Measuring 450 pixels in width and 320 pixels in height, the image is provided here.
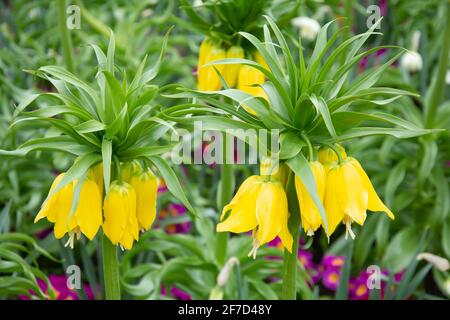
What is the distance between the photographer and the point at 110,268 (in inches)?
67.6

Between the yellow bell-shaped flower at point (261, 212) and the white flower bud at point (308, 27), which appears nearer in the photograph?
the yellow bell-shaped flower at point (261, 212)

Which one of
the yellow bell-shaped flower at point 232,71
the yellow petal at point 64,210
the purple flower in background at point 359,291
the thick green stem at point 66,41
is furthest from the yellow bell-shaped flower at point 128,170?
the purple flower in background at point 359,291

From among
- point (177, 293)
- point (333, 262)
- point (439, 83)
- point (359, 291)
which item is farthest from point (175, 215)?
point (439, 83)

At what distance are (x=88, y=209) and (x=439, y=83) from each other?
5.57ft

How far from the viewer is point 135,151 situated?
1561mm

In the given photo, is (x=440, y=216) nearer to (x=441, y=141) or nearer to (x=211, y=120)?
(x=441, y=141)

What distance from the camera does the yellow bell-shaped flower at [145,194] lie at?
62.7 inches

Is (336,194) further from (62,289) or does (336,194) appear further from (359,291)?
(62,289)

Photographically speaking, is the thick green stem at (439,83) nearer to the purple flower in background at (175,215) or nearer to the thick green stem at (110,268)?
the purple flower in background at (175,215)

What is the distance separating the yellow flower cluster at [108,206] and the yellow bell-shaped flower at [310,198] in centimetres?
33

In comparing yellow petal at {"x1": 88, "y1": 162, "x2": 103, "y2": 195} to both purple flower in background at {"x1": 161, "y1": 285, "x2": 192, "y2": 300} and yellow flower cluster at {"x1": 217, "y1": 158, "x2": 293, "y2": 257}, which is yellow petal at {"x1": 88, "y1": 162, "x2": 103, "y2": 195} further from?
purple flower in background at {"x1": 161, "y1": 285, "x2": 192, "y2": 300}

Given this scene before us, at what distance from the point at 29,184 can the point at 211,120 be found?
5.53 ft

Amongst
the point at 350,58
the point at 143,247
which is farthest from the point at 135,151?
the point at 143,247

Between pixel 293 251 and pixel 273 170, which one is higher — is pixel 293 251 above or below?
below
